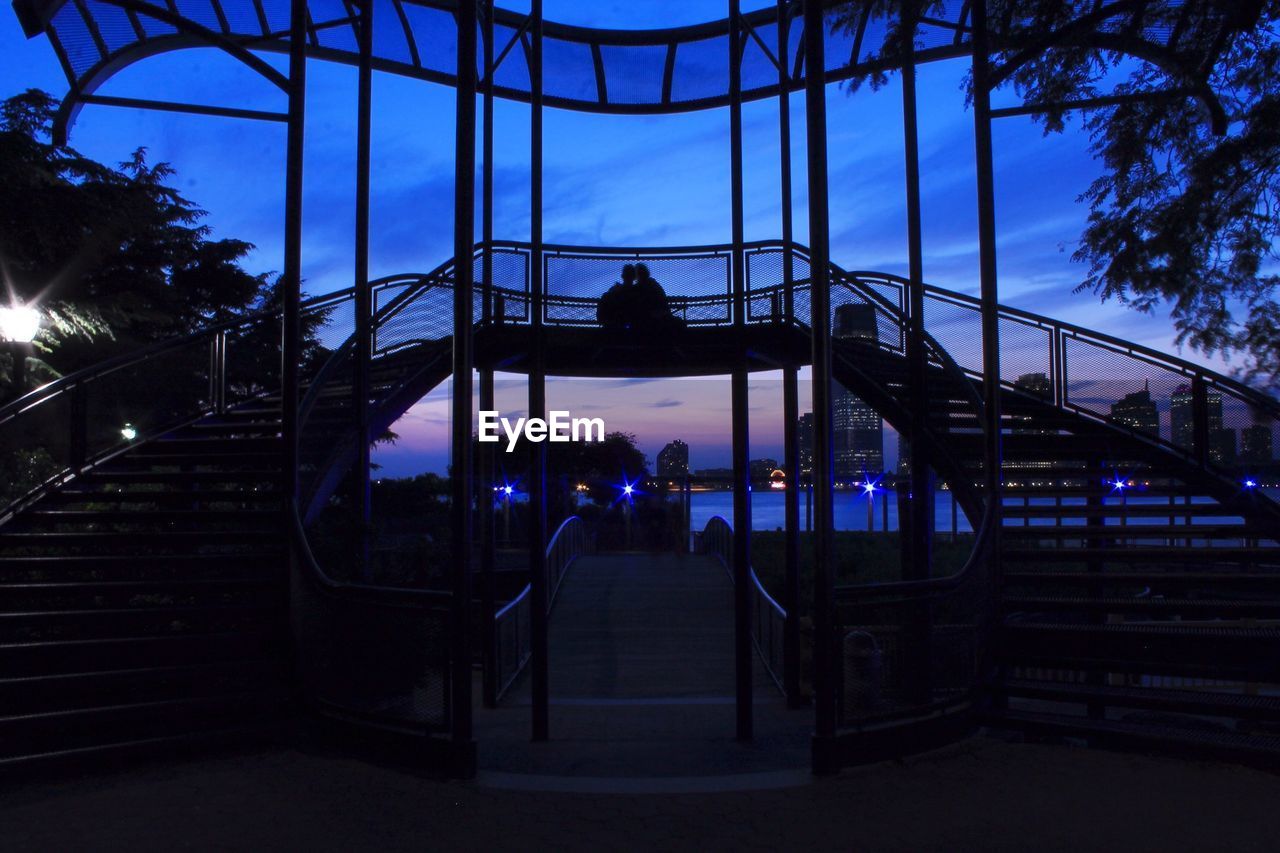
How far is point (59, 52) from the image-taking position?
37.9ft

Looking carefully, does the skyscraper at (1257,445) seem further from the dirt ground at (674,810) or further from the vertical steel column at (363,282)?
the vertical steel column at (363,282)

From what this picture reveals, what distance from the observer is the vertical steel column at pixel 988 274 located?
337 inches

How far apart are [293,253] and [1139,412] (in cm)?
872

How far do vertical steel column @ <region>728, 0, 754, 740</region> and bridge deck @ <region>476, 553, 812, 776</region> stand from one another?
19.9 inches

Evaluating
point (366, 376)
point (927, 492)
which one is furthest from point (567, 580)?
point (927, 492)

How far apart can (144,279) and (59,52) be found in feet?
44.9

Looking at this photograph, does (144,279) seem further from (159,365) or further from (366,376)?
(366,376)

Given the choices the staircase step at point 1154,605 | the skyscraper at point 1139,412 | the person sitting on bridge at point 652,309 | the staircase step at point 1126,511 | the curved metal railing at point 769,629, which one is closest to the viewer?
the staircase step at point 1154,605

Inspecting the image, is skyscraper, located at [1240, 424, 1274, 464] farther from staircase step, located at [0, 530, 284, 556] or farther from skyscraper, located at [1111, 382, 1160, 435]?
→ staircase step, located at [0, 530, 284, 556]

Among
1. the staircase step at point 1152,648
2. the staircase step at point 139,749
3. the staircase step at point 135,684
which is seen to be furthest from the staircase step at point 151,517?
the staircase step at point 1152,648

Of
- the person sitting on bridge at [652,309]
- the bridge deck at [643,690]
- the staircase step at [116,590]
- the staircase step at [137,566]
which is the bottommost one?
the bridge deck at [643,690]

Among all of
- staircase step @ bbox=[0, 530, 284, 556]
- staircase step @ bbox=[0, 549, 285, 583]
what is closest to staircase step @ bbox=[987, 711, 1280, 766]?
staircase step @ bbox=[0, 549, 285, 583]

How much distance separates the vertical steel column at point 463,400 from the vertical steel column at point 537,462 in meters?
1.13

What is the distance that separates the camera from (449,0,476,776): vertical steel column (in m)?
6.62
